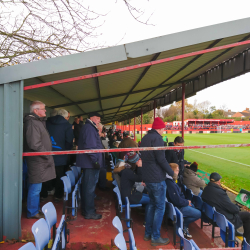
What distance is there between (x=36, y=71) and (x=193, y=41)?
2.17m

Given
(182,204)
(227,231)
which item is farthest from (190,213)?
(227,231)

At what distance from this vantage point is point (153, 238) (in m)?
3.03

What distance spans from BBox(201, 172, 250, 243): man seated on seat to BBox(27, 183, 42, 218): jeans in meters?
2.61

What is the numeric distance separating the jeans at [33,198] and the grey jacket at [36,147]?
0.36 feet

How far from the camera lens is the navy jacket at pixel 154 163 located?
117 inches

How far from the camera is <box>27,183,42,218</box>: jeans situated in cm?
323

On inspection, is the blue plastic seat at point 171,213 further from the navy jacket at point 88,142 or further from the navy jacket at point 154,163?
the navy jacket at point 88,142

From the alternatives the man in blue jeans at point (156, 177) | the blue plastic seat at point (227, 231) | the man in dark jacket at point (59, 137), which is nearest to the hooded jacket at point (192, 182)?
the blue plastic seat at point (227, 231)

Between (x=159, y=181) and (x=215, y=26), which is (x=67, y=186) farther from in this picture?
(x=215, y=26)

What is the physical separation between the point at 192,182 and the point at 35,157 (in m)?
3.34

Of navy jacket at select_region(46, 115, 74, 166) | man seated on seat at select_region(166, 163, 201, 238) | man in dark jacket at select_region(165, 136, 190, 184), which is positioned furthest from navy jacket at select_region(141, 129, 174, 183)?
navy jacket at select_region(46, 115, 74, 166)

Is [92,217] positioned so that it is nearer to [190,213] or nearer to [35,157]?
[35,157]

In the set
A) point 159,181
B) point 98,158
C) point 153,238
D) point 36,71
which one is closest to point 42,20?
point 36,71

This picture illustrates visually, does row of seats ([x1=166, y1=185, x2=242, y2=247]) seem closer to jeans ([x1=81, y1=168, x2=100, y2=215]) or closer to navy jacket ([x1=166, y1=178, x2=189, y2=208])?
navy jacket ([x1=166, y1=178, x2=189, y2=208])
